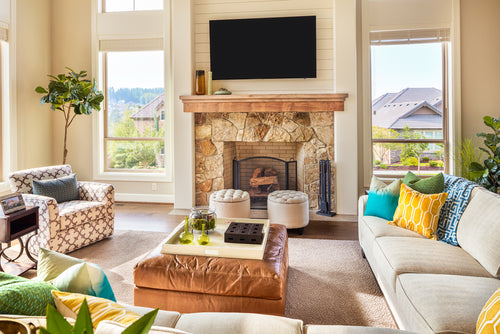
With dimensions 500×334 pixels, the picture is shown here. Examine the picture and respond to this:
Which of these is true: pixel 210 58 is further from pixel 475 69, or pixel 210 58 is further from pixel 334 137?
pixel 475 69

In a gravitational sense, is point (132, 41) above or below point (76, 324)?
above

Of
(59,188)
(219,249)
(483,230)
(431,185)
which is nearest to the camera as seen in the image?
(483,230)

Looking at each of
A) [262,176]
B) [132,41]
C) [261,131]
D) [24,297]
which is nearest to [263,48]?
[261,131]

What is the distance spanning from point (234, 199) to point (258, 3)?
2889 mm

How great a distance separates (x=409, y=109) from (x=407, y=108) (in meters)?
0.03

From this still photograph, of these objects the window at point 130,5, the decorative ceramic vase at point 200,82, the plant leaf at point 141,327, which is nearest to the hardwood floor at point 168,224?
the decorative ceramic vase at point 200,82

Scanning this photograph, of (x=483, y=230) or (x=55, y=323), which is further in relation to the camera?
(x=483, y=230)

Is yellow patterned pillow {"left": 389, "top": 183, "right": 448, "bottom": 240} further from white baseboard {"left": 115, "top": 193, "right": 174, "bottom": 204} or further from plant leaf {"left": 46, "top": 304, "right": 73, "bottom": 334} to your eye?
white baseboard {"left": 115, "top": 193, "right": 174, "bottom": 204}

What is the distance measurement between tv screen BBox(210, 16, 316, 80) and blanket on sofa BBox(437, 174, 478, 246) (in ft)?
8.92

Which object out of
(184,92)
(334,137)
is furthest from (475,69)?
(184,92)

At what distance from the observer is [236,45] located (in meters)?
4.78

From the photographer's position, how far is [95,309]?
96cm

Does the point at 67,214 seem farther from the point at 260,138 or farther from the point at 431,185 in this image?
the point at 431,185

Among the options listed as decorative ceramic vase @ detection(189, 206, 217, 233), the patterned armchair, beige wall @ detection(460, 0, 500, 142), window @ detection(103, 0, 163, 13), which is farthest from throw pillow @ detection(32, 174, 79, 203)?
beige wall @ detection(460, 0, 500, 142)
